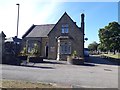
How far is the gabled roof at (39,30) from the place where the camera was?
49.7m

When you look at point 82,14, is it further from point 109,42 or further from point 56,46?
point 109,42

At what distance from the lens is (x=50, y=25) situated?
170 ft

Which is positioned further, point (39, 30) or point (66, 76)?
point (39, 30)

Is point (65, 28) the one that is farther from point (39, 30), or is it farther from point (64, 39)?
point (39, 30)

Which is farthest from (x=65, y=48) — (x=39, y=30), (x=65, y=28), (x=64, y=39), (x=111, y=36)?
(x=111, y=36)

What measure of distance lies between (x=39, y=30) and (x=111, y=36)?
24161 millimetres

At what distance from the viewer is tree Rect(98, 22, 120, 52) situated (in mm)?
64625

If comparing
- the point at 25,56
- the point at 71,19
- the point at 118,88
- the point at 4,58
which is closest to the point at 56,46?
the point at 71,19

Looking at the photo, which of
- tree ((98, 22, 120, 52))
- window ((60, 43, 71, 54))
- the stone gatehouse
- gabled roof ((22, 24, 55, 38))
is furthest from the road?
tree ((98, 22, 120, 52))

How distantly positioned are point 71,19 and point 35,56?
12.2 meters

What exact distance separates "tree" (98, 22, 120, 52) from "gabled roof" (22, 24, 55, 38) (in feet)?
69.5

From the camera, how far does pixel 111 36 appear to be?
220 feet

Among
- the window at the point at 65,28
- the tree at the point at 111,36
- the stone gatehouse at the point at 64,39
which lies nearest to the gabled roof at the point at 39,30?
the stone gatehouse at the point at 64,39

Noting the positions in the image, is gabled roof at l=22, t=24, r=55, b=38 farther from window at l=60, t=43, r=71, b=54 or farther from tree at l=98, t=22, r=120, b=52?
tree at l=98, t=22, r=120, b=52
